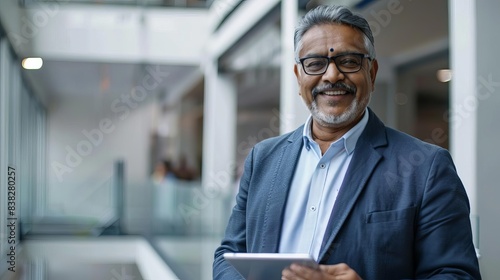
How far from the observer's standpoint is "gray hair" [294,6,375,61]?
1813mm

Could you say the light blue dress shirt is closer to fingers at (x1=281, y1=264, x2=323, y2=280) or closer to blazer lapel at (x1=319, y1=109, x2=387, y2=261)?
blazer lapel at (x1=319, y1=109, x2=387, y2=261)

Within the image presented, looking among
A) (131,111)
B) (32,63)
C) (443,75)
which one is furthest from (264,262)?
(131,111)

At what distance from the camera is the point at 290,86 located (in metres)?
6.27

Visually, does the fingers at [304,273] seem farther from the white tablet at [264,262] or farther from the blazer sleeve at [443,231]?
the blazer sleeve at [443,231]

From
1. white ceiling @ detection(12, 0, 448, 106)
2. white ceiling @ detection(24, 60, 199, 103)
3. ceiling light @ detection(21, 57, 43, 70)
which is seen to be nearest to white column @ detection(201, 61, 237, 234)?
white ceiling @ detection(12, 0, 448, 106)

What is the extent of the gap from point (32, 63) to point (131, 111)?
183 cm

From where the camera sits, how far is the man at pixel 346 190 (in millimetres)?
1622

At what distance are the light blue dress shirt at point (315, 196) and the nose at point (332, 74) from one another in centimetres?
13

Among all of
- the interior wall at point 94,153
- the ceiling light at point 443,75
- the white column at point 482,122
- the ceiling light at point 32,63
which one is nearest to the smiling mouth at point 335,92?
the white column at point 482,122

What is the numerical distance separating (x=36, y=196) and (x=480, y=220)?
8.78 m

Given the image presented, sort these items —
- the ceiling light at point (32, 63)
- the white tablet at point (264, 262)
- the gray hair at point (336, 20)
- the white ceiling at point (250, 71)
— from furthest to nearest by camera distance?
1. the ceiling light at point (32, 63)
2. the white ceiling at point (250, 71)
3. the gray hair at point (336, 20)
4. the white tablet at point (264, 262)

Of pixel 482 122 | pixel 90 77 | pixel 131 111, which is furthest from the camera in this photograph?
pixel 131 111

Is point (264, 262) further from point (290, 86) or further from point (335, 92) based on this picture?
point (290, 86)

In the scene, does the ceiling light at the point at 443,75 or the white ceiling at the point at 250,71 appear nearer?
the white ceiling at the point at 250,71
